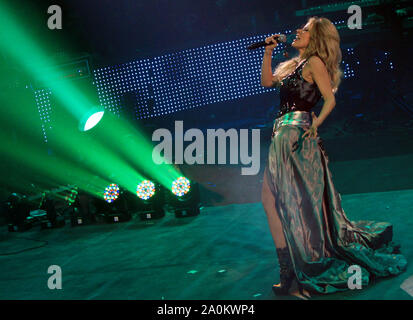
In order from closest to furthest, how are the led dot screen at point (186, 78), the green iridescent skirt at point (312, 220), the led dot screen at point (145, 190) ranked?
the green iridescent skirt at point (312, 220) < the led dot screen at point (145, 190) < the led dot screen at point (186, 78)

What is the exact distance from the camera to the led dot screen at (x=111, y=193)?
591cm

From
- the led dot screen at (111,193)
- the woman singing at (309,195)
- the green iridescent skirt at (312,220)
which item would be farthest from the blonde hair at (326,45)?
the led dot screen at (111,193)

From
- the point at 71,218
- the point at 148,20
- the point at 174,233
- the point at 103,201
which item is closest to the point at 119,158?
the point at 103,201

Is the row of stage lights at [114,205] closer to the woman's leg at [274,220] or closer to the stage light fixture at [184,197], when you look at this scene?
the stage light fixture at [184,197]

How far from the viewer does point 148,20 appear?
835 centimetres

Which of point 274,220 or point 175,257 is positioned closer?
point 274,220

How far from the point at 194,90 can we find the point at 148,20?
1.49m

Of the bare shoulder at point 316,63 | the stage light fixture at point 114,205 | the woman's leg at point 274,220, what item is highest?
the bare shoulder at point 316,63

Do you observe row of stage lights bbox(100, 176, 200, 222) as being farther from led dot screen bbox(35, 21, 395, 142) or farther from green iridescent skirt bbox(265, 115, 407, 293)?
green iridescent skirt bbox(265, 115, 407, 293)

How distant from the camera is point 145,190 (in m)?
5.77

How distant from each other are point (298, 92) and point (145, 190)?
10.3 feet

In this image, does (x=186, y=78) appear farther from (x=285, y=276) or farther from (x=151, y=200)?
(x=285, y=276)

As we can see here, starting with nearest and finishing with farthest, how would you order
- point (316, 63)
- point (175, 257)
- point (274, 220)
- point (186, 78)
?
1. point (316, 63)
2. point (274, 220)
3. point (175, 257)
4. point (186, 78)

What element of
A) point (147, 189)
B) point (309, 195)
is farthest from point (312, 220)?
point (147, 189)
